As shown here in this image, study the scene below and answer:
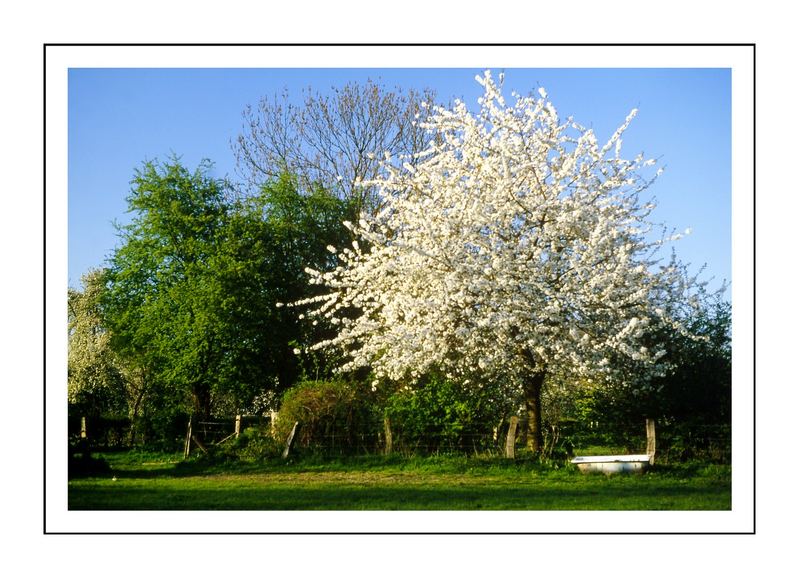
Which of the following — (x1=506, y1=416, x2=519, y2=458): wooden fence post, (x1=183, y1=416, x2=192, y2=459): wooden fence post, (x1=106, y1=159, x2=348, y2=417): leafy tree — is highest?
(x1=106, y1=159, x2=348, y2=417): leafy tree

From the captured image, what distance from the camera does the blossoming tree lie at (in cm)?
1280

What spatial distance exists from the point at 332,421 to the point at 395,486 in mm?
3240

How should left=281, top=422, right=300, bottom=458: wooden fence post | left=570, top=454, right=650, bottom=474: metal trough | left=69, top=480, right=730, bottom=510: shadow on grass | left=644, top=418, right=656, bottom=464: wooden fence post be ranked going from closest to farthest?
left=69, top=480, right=730, bottom=510: shadow on grass, left=570, top=454, right=650, bottom=474: metal trough, left=644, top=418, right=656, bottom=464: wooden fence post, left=281, top=422, right=300, bottom=458: wooden fence post

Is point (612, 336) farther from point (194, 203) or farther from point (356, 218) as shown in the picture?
point (194, 203)

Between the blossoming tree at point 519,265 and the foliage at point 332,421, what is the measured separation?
1105 millimetres

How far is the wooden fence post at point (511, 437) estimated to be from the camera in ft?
44.5

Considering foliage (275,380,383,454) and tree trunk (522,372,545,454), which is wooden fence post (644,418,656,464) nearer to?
tree trunk (522,372,545,454)

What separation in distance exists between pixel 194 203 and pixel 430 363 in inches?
334

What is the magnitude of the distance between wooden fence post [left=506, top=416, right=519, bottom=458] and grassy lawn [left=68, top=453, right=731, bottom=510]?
333mm

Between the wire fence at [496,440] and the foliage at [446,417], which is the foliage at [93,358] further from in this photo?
the foliage at [446,417]

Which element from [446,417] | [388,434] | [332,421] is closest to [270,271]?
[332,421]

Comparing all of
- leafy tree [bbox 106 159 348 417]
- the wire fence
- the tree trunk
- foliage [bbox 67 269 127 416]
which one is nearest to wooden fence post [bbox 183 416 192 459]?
the wire fence

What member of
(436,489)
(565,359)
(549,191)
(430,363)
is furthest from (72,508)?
(549,191)
